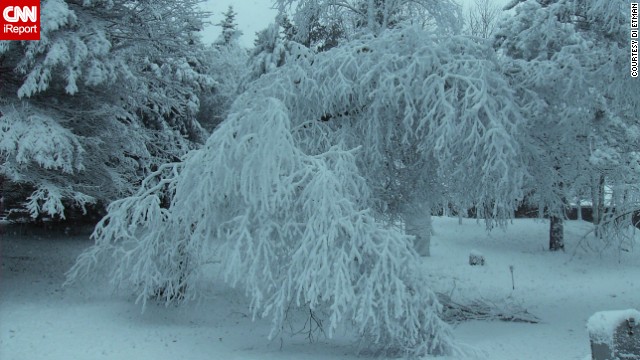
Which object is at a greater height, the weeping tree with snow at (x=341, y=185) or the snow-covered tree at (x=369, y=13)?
the snow-covered tree at (x=369, y=13)

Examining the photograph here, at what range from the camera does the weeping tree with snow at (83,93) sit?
35.1 ft

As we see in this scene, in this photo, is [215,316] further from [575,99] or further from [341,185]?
[575,99]

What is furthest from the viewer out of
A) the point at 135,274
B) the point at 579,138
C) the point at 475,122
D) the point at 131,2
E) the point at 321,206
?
the point at 131,2

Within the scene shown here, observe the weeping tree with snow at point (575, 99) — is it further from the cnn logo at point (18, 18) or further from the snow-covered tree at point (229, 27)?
the snow-covered tree at point (229, 27)

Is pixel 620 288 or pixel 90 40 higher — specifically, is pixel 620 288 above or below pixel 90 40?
below

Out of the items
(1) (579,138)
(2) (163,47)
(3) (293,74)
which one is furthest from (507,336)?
(2) (163,47)

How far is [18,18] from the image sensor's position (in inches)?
319

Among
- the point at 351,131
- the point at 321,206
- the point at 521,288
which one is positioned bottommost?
the point at 521,288

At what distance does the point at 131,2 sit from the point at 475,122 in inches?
345

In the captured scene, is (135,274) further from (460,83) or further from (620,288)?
(620,288)

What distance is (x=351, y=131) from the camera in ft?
31.8

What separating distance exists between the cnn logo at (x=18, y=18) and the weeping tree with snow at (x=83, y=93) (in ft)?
6.28

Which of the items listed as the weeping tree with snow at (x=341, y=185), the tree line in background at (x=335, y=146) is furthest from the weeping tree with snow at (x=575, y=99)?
the weeping tree with snow at (x=341, y=185)

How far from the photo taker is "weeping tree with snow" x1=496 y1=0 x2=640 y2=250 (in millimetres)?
9609
